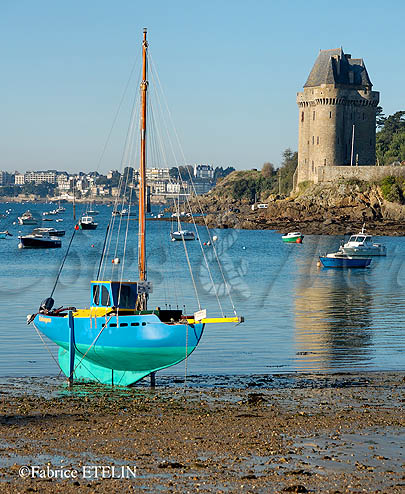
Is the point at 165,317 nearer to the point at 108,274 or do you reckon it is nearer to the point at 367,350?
the point at 367,350

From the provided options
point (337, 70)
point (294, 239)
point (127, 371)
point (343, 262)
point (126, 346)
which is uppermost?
point (337, 70)

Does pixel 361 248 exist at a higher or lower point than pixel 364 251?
higher

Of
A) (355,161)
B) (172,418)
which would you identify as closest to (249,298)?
(172,418)

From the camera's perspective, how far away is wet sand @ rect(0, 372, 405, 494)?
10484 mm

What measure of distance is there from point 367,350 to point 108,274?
27.4m

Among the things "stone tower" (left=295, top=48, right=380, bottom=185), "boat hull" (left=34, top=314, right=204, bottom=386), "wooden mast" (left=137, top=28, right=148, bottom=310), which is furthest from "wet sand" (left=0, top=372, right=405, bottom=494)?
"stone tower" (left=295, top=48, right=380, bottom=185)

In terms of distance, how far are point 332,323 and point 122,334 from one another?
11718 mm

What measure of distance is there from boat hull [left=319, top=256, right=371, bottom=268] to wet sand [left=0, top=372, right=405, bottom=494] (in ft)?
117

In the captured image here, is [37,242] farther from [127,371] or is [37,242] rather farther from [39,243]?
[127,371]

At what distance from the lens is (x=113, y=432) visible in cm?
1287

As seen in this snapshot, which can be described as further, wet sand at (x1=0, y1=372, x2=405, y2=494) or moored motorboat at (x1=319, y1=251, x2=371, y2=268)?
moored motorboat at (x1=319, y1=251, x2=371, y2=268)

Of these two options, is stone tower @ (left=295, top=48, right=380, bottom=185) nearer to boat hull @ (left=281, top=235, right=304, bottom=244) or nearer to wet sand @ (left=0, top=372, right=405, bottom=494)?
boat hull @ (left=281, top=235, right=304, bottom=244)

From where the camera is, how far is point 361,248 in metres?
59.1

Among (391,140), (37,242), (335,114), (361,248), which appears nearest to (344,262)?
(361,248)
